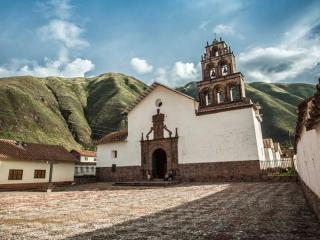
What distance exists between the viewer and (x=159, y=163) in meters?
27.1

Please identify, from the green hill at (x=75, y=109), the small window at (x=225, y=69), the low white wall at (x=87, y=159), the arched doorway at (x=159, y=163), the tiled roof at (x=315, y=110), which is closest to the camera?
the tiled roof at (x=315, y=110)

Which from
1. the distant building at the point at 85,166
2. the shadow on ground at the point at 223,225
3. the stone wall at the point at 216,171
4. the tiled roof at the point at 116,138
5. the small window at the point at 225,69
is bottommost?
the shadow on ground at the point at 223,225

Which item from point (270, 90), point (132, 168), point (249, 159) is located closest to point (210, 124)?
point (249, 159)

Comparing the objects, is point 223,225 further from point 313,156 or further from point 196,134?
point 196,134

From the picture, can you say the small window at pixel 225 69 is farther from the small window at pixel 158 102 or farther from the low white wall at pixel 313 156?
the low white wall at pixel 313 156

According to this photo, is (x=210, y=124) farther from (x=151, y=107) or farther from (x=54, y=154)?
(x=54, y=154)

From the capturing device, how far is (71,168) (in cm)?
2734

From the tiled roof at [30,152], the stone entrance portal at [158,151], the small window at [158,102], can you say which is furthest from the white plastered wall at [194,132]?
the tiled roof at [30,152]

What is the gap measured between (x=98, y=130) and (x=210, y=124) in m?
72.6

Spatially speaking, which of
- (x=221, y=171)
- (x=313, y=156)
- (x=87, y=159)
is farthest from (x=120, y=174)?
(x=87, y=159)

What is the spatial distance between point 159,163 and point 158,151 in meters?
1.45

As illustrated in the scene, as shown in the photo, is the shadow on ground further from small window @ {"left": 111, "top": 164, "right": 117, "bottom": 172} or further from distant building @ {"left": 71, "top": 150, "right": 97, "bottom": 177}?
distant building @ {"left": 71, "top": 150, "right": 97, "bottom": 177}

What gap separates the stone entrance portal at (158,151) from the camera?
24.7 m

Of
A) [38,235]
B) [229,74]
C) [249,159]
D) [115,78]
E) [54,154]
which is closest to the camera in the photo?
[38,235]
